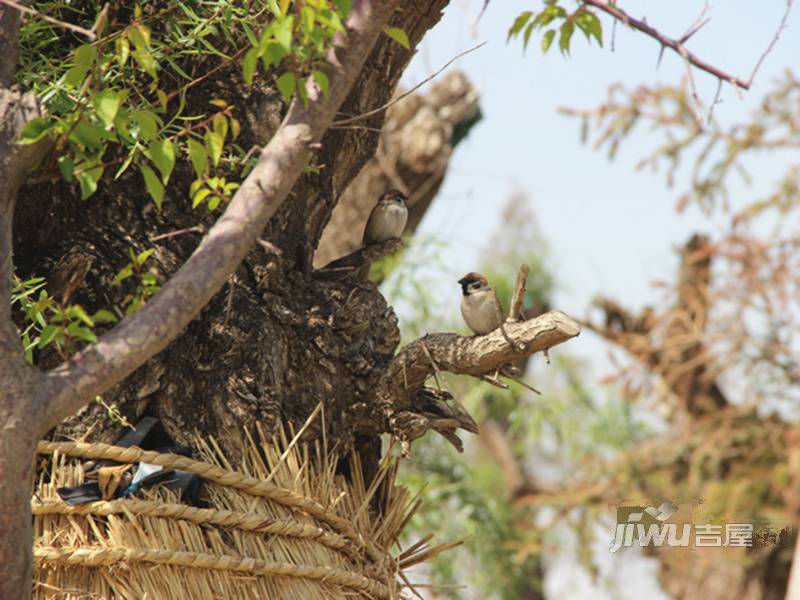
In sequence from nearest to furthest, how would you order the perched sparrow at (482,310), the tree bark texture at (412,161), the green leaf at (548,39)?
the green leaf at (548,39), the perched sparrow at (482,310), the tree bark texture at (412,161)

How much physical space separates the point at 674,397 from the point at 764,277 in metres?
1.13

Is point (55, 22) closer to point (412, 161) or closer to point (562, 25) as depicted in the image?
point (562, 25)

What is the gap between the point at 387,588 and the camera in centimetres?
241

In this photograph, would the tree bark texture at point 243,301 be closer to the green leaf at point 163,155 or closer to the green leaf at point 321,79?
the green leaf at point 163,155

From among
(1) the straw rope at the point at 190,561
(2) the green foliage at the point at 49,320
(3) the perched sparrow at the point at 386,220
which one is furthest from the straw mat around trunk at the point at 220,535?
(3) the perched sparrow at the point at 386,220

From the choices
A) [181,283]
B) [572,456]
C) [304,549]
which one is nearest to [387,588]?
[304,549]

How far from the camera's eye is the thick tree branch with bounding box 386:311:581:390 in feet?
7.47

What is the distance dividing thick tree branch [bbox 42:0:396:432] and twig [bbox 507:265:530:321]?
0.54 meters

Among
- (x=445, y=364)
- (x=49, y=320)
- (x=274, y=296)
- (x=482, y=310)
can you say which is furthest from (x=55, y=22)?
(x=482, y=310)

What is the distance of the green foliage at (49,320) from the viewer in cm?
174

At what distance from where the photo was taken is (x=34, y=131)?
1784mm

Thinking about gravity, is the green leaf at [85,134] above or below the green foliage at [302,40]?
below

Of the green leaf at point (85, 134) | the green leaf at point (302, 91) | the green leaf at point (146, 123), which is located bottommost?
the green leaf at point (85, 134)

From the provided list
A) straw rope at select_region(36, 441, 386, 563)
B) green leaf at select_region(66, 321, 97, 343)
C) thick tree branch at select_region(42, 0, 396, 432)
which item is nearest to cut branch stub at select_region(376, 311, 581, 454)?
straw rope at select_region(36, 441, 386, 563)
